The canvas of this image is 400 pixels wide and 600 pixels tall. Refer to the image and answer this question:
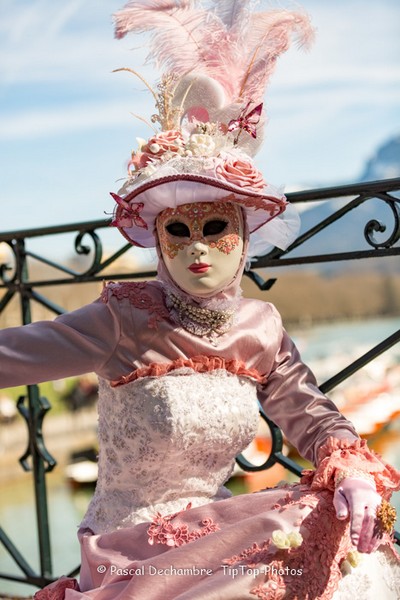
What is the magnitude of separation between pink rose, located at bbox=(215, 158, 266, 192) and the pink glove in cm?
61

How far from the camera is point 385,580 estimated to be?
4.58ft

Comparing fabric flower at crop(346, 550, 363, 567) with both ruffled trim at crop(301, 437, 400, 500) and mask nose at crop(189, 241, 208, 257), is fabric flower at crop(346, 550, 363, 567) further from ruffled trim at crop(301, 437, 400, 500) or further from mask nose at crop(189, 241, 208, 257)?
mask nose at crop(189, 241, 208, 257)

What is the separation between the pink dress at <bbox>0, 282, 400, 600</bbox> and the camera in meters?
1.35

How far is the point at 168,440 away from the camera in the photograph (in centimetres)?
157

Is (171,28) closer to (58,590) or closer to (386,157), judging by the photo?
(58,590)

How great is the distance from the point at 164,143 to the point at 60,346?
0.46 m

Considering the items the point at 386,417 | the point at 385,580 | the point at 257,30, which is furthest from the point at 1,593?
A: the point at 386,417

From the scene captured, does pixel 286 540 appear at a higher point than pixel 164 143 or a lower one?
lower

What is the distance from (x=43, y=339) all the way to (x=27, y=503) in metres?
18.9

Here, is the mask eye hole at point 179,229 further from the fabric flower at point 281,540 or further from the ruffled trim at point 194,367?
the fabric flower at point 281,540

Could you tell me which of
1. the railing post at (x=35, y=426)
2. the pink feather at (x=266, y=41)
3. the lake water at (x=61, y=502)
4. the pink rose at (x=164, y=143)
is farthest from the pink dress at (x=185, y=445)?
the lake water at (x=61, y=502)

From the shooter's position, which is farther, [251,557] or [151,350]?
[151,350]

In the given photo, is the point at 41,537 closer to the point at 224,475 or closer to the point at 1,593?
the point at 1,593

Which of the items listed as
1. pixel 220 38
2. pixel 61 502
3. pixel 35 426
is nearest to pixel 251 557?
pixel 220 38
